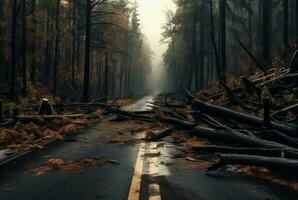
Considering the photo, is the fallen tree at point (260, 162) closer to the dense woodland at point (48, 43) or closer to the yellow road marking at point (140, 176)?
the yellow road marking at point (140, 176)

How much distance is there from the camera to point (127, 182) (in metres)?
7.26

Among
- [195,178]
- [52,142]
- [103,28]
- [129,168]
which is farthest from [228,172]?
[103,28]

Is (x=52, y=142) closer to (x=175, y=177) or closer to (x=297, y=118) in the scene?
(x=175, y=177)

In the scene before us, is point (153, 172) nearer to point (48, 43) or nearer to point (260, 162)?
point (260, 162)

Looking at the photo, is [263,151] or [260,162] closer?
[260,162]

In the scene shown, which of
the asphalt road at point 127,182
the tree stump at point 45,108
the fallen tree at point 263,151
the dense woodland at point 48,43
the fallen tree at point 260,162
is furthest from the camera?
the dense woodland at point 48,43

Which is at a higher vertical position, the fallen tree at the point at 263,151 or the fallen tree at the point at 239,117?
the fallen tree at the point at 239,117

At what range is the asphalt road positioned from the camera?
642 cm

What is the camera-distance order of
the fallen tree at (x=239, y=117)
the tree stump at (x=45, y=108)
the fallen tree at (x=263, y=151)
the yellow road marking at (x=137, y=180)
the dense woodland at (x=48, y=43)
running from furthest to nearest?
the dense woodland at (x=48, y=43), the tree stump at (x=45, y=108), the fallen tree at (x=239, y=117), the fallen tree at (x=263, y=151), the yellow road marking at (x=137, y=180)

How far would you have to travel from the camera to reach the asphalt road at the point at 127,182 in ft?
21.1

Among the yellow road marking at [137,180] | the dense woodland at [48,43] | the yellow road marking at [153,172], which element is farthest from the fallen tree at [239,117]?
the dense woodland at [48,43]

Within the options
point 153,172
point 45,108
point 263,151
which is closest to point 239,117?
point 263,151

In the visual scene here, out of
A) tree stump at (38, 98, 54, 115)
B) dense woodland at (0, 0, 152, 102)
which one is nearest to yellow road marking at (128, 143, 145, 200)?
tree stump at (38, 98, 54, 115)

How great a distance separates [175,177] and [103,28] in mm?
47981
